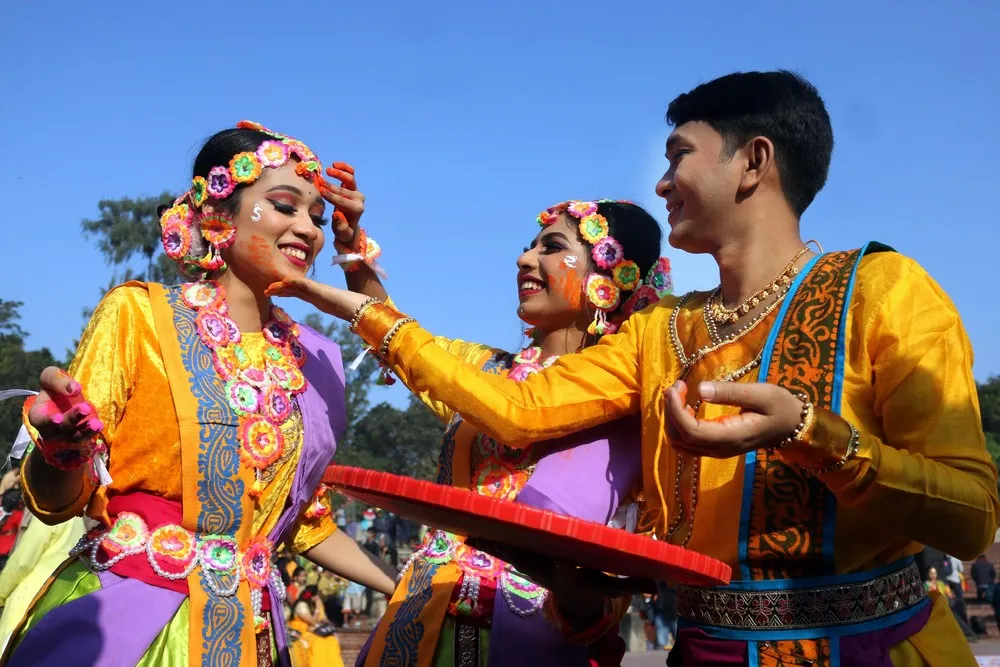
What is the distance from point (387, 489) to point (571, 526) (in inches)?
17.6

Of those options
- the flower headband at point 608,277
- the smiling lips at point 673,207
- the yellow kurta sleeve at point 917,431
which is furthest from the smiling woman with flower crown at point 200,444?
the yellow kurta sleeve at point 917,431

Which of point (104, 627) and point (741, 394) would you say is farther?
point (104, 627)

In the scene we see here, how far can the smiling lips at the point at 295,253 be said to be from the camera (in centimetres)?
388

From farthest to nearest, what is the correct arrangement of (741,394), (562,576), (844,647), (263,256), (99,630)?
(263,256) → (99,630) → (562,576) → (844,647) → (741,394)

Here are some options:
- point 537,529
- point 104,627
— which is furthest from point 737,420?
point 104,627

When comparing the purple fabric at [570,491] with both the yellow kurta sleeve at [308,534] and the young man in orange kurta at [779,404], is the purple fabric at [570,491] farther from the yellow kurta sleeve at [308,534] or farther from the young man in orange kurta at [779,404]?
the yellow kurta sleeve at [308,534]

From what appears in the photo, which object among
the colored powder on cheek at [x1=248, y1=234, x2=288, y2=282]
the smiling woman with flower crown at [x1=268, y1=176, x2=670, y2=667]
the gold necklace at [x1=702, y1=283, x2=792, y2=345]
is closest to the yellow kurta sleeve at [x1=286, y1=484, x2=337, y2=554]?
the smiling woman with flower crown at [x1=268, y1=176, x2=670, y2=667]

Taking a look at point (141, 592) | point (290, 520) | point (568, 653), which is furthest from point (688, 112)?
point (141, 592)

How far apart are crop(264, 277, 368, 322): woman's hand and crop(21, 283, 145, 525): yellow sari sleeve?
19.0 inches

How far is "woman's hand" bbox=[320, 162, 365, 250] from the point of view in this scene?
4051 mm

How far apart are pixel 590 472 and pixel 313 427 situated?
3.74 ft

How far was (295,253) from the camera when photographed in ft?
12.8

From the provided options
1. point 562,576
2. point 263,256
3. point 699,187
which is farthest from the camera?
point 263,256

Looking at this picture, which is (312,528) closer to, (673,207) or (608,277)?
(608,277)
